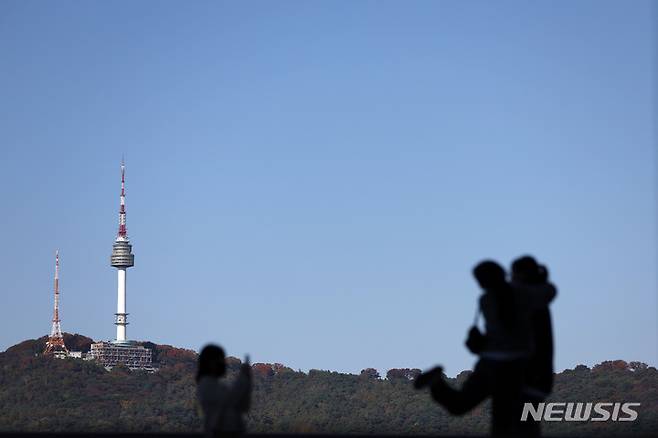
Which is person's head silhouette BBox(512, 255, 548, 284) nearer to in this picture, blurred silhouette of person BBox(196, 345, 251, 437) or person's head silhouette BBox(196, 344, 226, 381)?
blurred silhouette of person BBox(196, 345, 251, 437)

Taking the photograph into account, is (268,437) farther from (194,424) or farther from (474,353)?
(194,424)

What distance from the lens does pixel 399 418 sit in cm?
19525

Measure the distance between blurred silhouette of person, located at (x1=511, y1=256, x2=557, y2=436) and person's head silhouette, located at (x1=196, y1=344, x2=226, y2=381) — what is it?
2.78 m

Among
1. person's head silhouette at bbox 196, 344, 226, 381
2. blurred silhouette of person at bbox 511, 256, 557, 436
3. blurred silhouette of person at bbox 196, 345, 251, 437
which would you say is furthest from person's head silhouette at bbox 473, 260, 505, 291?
person's head silhouette at bbox 196, 344, 226, 381

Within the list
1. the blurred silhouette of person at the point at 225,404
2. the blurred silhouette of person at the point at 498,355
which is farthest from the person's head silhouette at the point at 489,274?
the blurred silhouette of person at the point at 225,404

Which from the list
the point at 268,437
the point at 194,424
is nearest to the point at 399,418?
the point at 194,424

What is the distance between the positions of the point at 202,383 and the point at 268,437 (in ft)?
11.6

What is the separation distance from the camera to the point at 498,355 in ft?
44.3

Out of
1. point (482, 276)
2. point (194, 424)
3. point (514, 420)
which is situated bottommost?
point (514, 420)

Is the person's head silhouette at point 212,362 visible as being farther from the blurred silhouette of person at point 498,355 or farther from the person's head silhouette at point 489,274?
the person's head silhouette at point 489,274

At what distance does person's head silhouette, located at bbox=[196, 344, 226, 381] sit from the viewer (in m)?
13.0

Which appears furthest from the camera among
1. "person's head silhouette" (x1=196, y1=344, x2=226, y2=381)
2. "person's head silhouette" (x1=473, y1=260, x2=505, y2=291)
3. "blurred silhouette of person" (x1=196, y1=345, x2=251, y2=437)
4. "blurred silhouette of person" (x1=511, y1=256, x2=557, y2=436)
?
"blurred silhouette of person" (x1=511, y1=256, x2=557, y2=436)

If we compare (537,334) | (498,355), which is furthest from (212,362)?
(537,334)

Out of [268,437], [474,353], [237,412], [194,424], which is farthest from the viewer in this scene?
[194,424]
